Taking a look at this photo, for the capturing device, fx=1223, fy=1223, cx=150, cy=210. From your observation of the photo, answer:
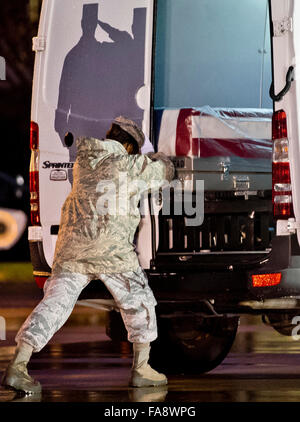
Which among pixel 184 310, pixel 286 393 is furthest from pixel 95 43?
pixel 286 393

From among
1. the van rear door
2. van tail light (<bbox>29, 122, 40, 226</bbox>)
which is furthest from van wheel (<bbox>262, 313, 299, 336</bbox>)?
van tail light (<bbox>29, 122, 40, 226</bbox>)

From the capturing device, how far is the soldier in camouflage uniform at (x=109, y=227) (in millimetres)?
7902

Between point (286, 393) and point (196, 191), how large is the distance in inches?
58.8

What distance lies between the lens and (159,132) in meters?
8.51

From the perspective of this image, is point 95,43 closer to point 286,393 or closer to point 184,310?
point 184,310

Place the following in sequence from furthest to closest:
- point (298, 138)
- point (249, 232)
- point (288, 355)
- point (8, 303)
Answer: point (8, 303), point (288, 355), point (249, 232), point (298, 138)

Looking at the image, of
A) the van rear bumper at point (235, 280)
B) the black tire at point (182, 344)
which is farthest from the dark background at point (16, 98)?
the van rear bumper at point (235, 280)

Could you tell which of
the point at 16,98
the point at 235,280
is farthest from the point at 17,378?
the point at 16,98

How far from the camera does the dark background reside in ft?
85.5

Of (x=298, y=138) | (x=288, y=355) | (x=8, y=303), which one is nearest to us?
(x=298, y=138)

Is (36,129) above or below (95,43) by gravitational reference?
below

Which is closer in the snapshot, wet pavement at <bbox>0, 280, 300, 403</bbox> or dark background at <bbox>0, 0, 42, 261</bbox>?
wet pavement at <bbox>0, 280, 300, 403</bbox>

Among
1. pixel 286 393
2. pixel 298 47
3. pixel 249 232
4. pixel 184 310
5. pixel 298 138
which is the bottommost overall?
pixel 286 393

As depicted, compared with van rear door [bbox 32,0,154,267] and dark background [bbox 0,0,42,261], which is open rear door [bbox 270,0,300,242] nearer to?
van rear door [bbox 32,0,154,267]
